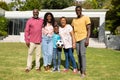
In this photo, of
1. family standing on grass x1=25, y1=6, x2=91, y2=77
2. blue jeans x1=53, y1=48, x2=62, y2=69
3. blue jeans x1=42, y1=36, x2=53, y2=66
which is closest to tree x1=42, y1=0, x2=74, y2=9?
blue jeans x1=53, y1=48, x2=62, y2=69

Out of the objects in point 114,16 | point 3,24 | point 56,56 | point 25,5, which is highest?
point 25,5

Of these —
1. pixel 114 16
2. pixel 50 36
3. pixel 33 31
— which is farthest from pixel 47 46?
pixel 114 16

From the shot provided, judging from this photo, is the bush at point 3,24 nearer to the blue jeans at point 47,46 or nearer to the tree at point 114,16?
the tree at point 114,16

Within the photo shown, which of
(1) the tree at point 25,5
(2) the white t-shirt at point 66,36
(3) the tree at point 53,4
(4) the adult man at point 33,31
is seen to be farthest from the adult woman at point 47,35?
(3) the tree at point 53,4

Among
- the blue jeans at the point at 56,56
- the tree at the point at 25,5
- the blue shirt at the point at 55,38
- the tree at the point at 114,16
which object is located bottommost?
the blue jeans at the point at 56,56

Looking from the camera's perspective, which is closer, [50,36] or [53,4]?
[50,36]

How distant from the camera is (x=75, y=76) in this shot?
8.62 m

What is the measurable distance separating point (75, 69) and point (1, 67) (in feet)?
8.75

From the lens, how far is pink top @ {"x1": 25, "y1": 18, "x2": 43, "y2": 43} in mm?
8936

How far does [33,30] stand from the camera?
8.93m

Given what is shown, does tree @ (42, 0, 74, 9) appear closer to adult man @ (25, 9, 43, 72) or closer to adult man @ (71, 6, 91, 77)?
adult man @ (25, 9, 43, 72)

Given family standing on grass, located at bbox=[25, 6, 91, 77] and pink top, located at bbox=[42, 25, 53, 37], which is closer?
family standing on grass, located at bbox=[25, 6, 91, 77]

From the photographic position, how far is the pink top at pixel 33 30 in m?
8.94

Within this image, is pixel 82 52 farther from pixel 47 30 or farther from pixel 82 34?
pixel 47 30
